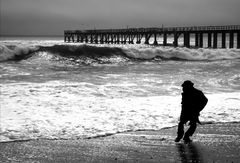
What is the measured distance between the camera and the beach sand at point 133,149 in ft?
16.0

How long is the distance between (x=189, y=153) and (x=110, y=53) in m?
29.4

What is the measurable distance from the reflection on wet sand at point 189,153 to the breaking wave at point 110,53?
2561 cm

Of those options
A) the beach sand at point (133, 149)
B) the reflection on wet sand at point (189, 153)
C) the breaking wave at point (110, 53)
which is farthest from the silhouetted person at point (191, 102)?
the breaking wave at point (110, 53)

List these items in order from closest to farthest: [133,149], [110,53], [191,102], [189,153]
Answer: [189,153], [133,149], [191,102], [110,53]

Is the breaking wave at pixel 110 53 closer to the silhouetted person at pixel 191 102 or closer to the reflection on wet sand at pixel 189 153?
the silhouetted person at pixel 191 102

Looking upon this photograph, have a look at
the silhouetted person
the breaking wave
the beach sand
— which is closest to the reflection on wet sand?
the beach sand

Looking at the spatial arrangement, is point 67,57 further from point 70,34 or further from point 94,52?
point 70,34

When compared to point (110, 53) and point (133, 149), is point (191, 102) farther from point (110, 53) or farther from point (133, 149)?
point (110, 53)

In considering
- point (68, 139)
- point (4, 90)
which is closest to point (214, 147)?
point (68, 139)

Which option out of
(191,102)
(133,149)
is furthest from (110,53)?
(133,149)

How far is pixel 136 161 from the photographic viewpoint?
15.6ft

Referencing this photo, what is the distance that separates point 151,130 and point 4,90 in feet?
22.0

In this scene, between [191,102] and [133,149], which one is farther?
[191,102]

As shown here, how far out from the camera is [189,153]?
5051mm
